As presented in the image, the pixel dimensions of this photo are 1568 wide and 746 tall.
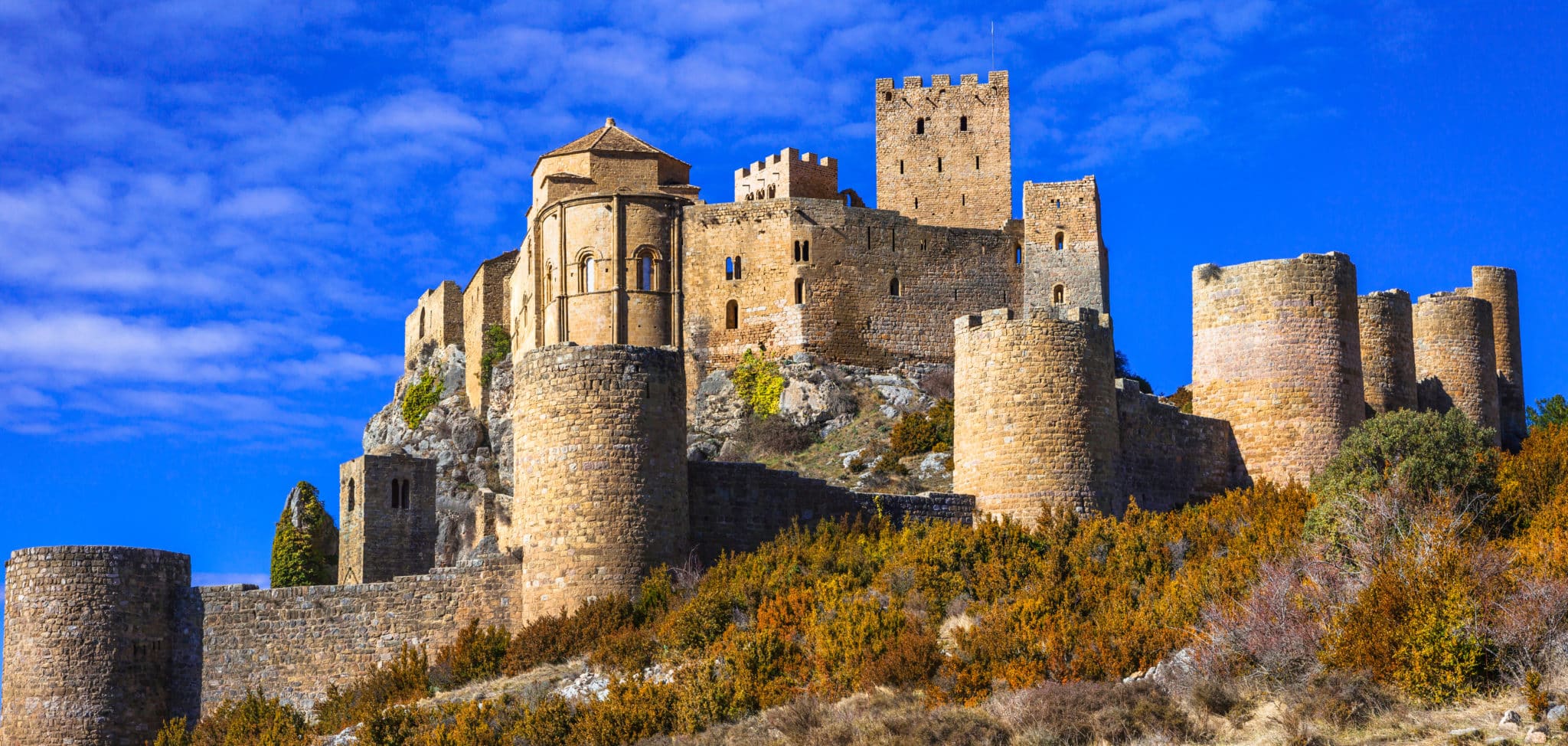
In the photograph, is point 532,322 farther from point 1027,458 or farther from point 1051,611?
point 1051,611

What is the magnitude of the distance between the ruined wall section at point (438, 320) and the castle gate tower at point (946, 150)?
14422 mm

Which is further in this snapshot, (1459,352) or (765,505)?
(1459,352)

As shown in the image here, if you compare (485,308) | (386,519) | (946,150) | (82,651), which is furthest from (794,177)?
(82,651)

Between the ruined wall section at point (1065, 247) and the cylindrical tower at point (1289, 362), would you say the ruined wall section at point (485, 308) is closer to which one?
the ruined wall section at point (1065, 247)

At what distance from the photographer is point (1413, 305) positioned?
38156 millimetres

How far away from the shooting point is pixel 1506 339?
40.0m

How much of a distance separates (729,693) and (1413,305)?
20696 millimetres

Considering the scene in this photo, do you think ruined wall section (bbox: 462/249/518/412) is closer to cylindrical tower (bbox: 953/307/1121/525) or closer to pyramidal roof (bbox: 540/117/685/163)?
pyramidal roof (bbox: 540/117/685/163)

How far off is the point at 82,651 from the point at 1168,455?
52.7ft

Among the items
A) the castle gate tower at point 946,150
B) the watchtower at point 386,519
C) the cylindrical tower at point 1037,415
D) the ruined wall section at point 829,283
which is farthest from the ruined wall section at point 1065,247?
the cylindrical tower at point 1037,415

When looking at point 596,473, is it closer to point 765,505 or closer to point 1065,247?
point 765,505

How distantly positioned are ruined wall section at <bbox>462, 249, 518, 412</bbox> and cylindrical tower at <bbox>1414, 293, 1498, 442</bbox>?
29.1 m

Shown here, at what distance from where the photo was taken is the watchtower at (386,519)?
135ft

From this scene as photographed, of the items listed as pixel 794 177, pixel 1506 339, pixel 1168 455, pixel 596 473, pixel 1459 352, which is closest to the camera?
pixel 596 473
